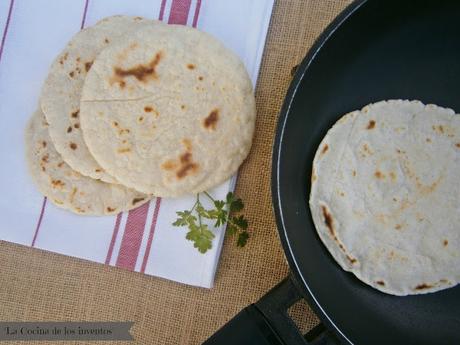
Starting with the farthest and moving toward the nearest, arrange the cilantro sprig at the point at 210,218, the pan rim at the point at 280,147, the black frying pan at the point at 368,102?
the cilantro sprig at the point at 210,218
the black frying pan at the point at 368,102
the pan rim at the point at 280,147

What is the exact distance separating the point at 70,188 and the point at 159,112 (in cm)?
31

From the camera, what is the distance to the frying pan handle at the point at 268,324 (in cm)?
88

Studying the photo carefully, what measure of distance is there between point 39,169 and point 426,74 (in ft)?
3.20

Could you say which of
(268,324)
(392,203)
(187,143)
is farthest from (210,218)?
(392,203)

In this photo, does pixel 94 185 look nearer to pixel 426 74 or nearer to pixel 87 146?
pixel 87 146

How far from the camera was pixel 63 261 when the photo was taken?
120 centimetres

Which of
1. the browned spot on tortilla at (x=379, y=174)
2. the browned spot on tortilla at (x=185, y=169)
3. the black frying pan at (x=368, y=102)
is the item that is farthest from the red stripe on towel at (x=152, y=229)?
the browned spot on tortilla at (x=379, y=174)

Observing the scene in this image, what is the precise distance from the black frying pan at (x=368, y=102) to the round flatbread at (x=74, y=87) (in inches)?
17.8

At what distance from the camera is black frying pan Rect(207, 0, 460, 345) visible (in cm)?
97

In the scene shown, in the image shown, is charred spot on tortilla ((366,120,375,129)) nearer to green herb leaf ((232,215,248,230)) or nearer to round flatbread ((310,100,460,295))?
round flatbread ((310,100,460,295))

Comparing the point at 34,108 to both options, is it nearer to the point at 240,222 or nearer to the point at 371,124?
the point at 240,222

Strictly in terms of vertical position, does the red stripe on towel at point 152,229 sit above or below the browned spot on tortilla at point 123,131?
below

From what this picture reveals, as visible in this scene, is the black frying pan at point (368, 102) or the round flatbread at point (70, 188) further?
the round flatbread at point (70, 188)

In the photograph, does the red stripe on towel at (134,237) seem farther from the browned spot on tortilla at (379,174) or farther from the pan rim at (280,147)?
the browned spot on tortilla at (379,174)
